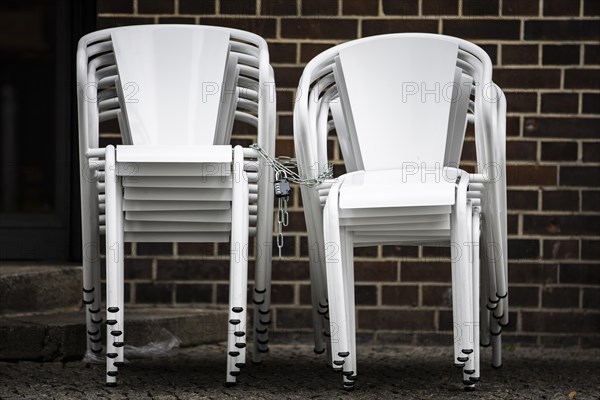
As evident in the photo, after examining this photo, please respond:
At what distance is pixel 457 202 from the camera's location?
2770 millimetres

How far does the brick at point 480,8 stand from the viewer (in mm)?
3965

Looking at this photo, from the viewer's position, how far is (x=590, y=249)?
4008mm

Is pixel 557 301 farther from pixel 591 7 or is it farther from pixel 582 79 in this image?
pixel 591 7

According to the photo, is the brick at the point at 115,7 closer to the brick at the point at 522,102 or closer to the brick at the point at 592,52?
the brick at the point at 522,102

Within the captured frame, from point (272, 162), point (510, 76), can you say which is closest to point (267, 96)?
point (272, 162)

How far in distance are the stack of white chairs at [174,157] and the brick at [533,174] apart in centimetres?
120

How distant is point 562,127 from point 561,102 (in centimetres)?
10

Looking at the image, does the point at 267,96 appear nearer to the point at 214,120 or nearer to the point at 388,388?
the point at 214,120

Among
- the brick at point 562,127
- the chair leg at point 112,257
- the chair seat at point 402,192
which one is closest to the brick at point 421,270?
the brick at point 562,127

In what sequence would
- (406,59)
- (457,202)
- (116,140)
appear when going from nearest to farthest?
(457,202) → (406,59) → (116,140)

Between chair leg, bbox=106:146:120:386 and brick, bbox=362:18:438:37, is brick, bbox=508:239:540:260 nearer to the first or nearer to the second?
brick, bbox=362:18:438:37

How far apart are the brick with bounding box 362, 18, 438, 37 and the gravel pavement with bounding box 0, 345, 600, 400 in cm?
128

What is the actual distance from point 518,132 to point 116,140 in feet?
5.27

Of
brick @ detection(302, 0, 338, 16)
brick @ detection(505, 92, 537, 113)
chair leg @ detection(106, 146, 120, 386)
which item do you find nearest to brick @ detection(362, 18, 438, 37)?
brick @ detection(302, 0, 338, 16)
